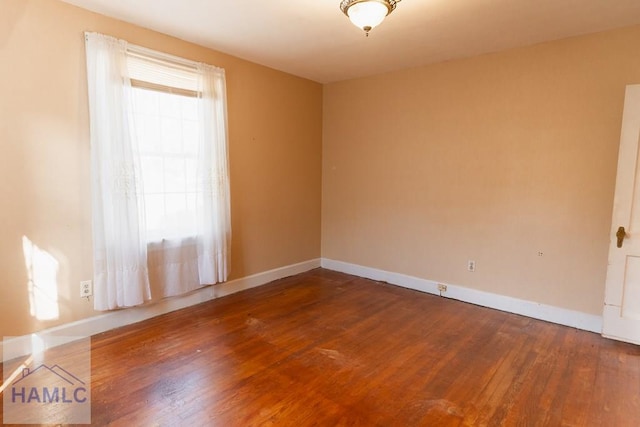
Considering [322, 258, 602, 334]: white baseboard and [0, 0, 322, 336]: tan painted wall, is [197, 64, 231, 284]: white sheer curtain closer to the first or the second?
[0, 0, 322, 336]: tan painted wall

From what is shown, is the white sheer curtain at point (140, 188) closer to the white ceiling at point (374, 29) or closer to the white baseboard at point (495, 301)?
the white ceiling at point (374, 29)

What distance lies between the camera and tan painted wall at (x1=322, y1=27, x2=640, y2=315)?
2922 mm

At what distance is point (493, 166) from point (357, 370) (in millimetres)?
2370

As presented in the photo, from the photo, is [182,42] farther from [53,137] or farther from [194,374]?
[194,374]

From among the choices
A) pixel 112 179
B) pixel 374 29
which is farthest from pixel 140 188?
pixel 374 29

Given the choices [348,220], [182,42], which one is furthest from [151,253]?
[348,220]

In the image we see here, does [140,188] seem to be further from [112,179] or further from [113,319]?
[113,319]

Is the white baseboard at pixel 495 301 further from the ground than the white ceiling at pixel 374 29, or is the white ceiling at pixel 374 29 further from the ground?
the white ceiling at pixel 374 29

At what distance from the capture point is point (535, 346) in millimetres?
2717

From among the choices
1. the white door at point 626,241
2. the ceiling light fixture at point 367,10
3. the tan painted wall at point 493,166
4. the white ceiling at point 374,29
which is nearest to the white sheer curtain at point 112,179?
the white ceiling at point 374,29

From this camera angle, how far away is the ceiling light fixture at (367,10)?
6.77ft

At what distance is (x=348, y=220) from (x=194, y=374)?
2.83 m

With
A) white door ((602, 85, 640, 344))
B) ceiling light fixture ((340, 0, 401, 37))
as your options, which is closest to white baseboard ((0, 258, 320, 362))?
ceiling light fixture ((340, 0, 401, 37))

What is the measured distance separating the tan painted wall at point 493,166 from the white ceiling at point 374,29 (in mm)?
292
